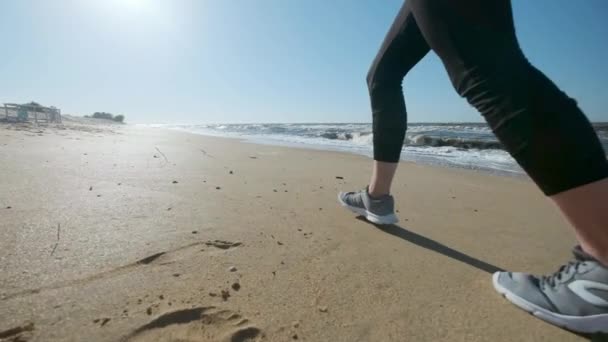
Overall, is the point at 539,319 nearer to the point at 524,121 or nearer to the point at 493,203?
the point at 524,121

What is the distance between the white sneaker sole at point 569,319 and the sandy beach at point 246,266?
0.07ft

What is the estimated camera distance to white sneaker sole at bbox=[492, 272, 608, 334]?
727 millimetres

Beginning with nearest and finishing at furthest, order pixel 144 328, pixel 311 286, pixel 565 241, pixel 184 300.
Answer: pixel 144 328 < pixel 184 300 < pixel 311 286 < pixel 565 241

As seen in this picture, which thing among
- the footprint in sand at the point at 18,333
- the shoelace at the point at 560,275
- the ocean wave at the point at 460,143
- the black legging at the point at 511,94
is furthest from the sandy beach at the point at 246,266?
the ocean wave at the point at 460,143

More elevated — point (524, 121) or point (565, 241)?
point (524, 121)

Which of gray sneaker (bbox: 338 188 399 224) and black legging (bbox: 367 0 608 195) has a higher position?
black legging (bbox: 367 0 608 195)

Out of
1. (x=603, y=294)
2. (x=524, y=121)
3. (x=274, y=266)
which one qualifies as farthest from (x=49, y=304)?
(x=603, y=294)

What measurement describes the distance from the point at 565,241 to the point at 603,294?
88cm

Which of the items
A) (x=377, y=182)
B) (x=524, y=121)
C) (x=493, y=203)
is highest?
(x=524, y=121)

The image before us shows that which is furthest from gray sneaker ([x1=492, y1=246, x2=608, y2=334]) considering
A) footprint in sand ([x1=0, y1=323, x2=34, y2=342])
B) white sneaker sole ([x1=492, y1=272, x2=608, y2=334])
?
footprint in sand ([x1=0, y1=323, x2=34, y2=342])

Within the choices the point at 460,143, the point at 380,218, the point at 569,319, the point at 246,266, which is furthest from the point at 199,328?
the point at 460,143

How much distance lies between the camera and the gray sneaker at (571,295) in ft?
2.43

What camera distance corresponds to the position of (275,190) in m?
2.22

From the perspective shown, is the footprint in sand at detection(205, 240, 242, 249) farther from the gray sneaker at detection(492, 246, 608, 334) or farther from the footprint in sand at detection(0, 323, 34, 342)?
the gray sneaker at detection(492, 246, 608, 334)
